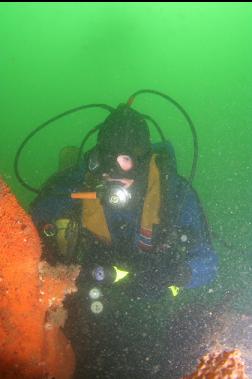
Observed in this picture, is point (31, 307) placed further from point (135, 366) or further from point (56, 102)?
point (56, 102)

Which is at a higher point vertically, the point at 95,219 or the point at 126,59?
the point at 95,219

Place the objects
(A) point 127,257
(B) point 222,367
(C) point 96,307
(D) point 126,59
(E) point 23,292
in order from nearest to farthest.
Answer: (B) point 222,367
(E) point 23,292
(C) point 96,307
(A) point 127,257
(D) point 126,59

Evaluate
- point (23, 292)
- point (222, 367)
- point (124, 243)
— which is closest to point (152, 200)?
point (124, 243)

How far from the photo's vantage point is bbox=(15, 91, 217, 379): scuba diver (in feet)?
12.2

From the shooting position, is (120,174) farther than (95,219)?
No

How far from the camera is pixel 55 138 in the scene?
29766 millimetres

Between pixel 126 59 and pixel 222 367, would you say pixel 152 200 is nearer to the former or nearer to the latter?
pixel 222 367

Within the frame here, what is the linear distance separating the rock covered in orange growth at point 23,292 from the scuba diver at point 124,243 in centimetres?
72

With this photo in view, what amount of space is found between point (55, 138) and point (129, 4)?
120 feet

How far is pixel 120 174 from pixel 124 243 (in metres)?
0.82

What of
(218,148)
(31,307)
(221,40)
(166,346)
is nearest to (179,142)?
(218,148)

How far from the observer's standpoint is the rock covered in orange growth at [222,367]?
77.6 inches

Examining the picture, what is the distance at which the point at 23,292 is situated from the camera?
2.31 metres

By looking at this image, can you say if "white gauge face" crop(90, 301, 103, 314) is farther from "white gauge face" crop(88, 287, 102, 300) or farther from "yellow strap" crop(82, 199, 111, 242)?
"yellow strap" crop(82, 199, 111, 242)
